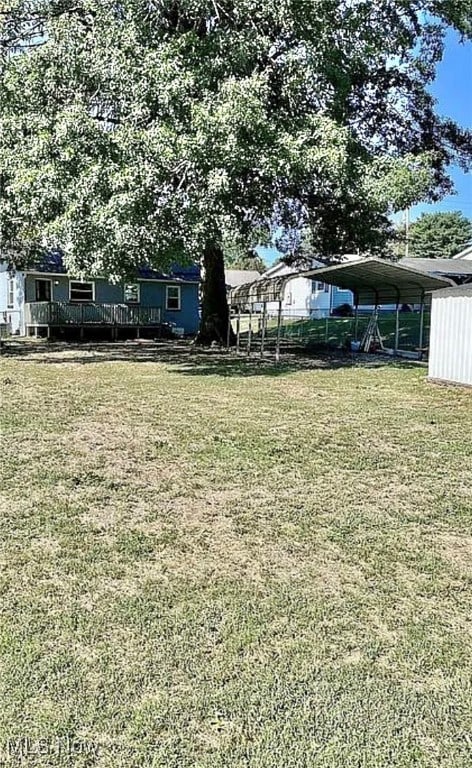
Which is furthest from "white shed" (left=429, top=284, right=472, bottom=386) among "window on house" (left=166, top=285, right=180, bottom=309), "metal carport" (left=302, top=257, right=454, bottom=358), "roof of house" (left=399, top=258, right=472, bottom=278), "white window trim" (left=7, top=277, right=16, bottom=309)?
"white window trim" (left=7, top=277, right=16, bottom=309)

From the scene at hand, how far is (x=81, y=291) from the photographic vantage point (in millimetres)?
23312

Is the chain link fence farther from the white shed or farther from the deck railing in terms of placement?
the white shed

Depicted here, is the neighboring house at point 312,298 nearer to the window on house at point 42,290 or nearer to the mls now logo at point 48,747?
the window on house at point 42,290

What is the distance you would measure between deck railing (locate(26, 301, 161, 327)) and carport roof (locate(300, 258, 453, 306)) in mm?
Answer: 8214

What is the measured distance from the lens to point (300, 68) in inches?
474

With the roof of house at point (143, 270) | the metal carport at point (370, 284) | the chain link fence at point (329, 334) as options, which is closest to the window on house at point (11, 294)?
the roof of house at point (143, 270)

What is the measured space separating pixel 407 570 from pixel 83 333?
20.7 m

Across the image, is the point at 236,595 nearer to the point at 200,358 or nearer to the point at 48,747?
the point at 48,747

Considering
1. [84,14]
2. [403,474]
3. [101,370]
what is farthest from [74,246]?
[403,474]

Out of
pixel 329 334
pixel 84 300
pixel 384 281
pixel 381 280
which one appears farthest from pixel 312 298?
→ pixel 381 280

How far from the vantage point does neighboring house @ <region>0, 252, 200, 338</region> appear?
73.9 feet

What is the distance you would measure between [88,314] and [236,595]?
20685 millimetres

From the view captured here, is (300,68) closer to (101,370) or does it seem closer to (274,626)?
(101,370)

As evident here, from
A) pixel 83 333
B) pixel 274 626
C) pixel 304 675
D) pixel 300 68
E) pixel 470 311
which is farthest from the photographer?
pixel 83 333
